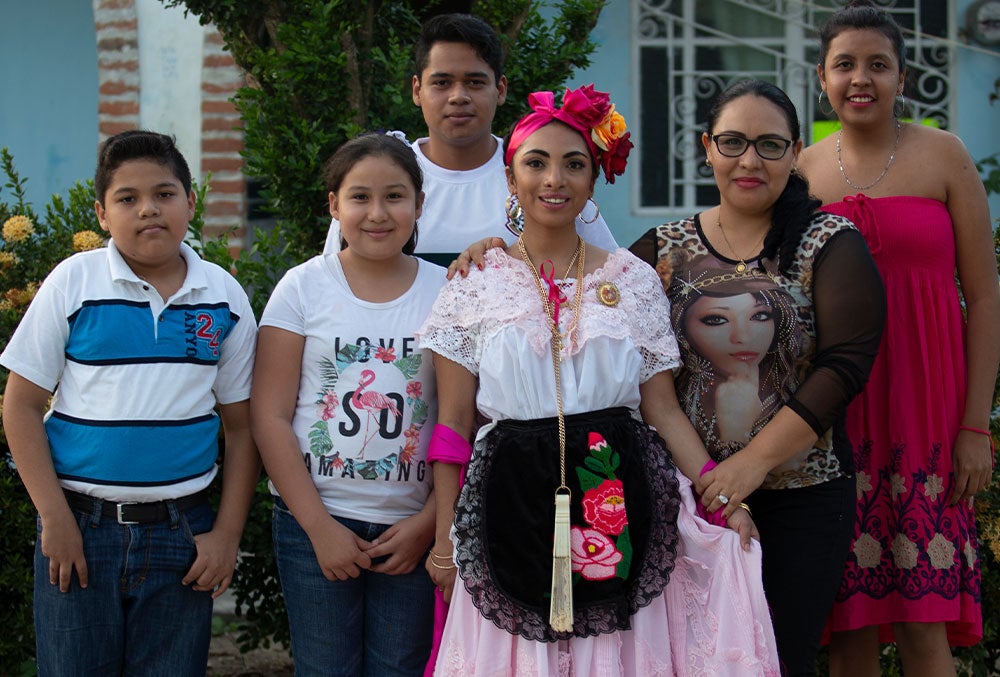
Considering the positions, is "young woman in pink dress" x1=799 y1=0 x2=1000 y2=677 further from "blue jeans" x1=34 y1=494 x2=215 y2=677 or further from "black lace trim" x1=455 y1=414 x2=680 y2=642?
"blue jeans" x1=34 y1=494 x2=215 y2=677

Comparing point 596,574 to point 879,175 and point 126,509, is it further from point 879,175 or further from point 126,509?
point 879,175

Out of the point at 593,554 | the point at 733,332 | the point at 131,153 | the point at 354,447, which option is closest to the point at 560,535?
the point at 593,554

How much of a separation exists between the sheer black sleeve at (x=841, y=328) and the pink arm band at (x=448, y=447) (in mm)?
853

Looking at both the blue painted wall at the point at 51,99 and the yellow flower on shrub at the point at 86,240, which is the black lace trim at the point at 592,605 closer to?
the yellow flower on shrub at the point at 86,240

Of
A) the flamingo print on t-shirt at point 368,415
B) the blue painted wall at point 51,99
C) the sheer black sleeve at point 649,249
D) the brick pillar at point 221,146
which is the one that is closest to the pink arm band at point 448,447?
the flamingo print on t-shirt at point 368,415

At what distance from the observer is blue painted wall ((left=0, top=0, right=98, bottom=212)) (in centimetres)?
573

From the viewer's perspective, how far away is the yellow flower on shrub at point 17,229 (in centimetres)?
376

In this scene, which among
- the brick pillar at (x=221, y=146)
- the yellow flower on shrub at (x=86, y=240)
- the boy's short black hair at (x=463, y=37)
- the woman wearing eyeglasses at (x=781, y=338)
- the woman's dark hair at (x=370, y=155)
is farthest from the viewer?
the brick pillar at (x=221, y=146)

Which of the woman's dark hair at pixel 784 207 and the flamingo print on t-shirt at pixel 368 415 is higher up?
the woman's dark hair at pixel 784 207

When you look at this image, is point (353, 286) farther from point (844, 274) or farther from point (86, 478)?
point (844, 274)

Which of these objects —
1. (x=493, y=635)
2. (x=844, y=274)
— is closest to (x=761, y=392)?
(x=844, y=274)

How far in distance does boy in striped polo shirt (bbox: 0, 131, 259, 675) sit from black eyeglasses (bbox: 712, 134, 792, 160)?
145 centimetres

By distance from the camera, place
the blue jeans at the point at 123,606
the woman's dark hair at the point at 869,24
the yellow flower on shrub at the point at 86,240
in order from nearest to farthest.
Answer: the blue jeans at the point at 123,606 < the woman's dark hair at the point at 869,24 < the yellow flower on shrub at the point at 86,240

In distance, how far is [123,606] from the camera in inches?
102
